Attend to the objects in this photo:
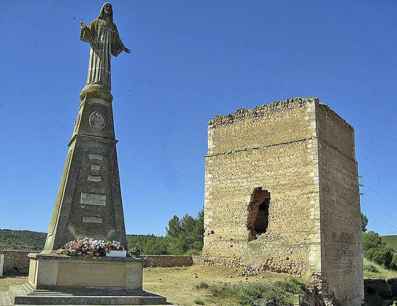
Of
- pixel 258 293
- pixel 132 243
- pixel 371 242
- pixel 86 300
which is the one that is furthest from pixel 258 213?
pixel 371 242

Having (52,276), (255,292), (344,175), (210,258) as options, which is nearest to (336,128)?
(344,175)

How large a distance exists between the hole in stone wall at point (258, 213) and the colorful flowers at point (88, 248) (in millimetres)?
10436

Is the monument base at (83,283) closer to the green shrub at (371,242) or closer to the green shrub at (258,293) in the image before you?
the green shrub at (258,293)

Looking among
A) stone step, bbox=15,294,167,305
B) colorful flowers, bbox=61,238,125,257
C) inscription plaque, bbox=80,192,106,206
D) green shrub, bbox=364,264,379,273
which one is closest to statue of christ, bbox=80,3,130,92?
inscription plaque, bbox=80,192,106,206

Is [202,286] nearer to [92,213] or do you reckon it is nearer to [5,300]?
[92,213]

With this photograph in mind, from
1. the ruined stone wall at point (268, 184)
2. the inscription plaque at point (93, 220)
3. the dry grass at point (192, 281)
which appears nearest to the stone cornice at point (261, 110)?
the ruined stone wall at point (268, 184)

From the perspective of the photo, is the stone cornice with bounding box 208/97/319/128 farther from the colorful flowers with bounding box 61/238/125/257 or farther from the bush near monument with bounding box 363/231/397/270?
the bush near monument with bounding box 363/231/397/270

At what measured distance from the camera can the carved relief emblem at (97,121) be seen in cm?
1046

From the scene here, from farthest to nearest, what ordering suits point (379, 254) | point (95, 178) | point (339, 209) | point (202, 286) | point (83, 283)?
point (379, 254)
point (339, 209)
point (202, 286)
point (95, 178)
point (83, 283)

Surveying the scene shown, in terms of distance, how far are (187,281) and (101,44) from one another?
7.97m

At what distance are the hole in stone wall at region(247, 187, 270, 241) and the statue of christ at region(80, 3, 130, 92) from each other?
33.6 ft

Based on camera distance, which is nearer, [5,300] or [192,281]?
[5,300]

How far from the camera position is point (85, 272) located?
367 inches

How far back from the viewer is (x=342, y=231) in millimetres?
19594
